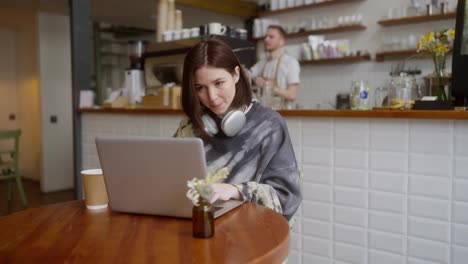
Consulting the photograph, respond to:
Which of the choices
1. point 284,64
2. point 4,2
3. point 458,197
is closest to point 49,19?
point 4,2

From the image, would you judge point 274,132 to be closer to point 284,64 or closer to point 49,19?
point 284,64

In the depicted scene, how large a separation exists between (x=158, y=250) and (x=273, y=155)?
67 centimetres

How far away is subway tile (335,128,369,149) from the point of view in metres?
2.19

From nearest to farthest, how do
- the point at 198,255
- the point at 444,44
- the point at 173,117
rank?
the point at 198,255, the point at 444,44, the point at 173,117

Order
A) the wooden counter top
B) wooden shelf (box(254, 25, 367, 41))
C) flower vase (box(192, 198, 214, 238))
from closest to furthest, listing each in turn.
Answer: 1. flower vase (box(192, 198, 214, 238))
2. the wooden counter top
3. wooden shelf (box(254, 25, 367, 41))

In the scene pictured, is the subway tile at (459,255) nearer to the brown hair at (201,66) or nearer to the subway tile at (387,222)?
the subway tile at (387,222)

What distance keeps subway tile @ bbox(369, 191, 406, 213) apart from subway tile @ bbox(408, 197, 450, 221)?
42mm

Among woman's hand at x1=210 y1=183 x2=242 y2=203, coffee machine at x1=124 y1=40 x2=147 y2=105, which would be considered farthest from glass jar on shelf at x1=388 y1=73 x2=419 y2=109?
coffee machine at x1=124 y1=40 x2=147 y2=105

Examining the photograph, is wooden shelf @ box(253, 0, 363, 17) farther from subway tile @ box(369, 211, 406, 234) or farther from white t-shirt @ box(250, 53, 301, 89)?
subway tile @ box(369, 211, 406, 234)

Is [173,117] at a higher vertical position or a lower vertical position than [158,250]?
higher

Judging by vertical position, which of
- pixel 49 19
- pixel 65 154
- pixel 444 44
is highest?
pixel 49 19

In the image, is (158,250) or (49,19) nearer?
(158,250)

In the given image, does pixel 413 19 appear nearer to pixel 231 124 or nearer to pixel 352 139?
pixel 352 139

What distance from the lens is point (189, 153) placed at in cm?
108
